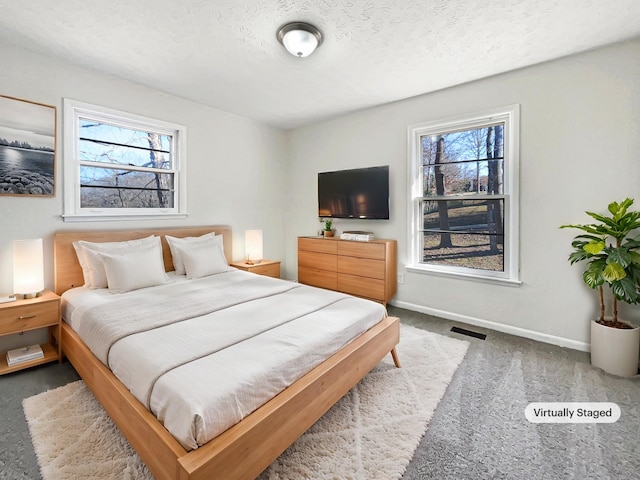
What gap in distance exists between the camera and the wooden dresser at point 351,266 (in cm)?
366

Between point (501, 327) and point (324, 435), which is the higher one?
point (501, 327)

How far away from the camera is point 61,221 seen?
2.82m

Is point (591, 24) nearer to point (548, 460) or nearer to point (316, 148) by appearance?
point (548, 460)

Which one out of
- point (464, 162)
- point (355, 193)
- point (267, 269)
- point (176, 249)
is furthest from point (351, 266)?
point (176, 249)

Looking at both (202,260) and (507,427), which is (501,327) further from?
(202,260)

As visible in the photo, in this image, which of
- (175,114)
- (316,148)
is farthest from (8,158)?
(316,148)

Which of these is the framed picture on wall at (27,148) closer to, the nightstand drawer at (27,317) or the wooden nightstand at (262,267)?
the nightstand drawer at (27,317)

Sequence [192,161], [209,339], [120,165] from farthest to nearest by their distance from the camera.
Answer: [192,161] < [120,165] < [209,339]

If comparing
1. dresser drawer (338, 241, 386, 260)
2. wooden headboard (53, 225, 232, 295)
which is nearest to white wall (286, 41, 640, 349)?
dresser drawer (338, 241, 386, 260)

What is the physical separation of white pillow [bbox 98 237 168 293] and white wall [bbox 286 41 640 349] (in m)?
2.84

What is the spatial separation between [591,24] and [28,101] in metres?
4.47

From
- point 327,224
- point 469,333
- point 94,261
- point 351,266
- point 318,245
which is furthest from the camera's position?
point 327,224

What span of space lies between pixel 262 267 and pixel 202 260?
Result: 34.6 inches

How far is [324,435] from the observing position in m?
1.70
